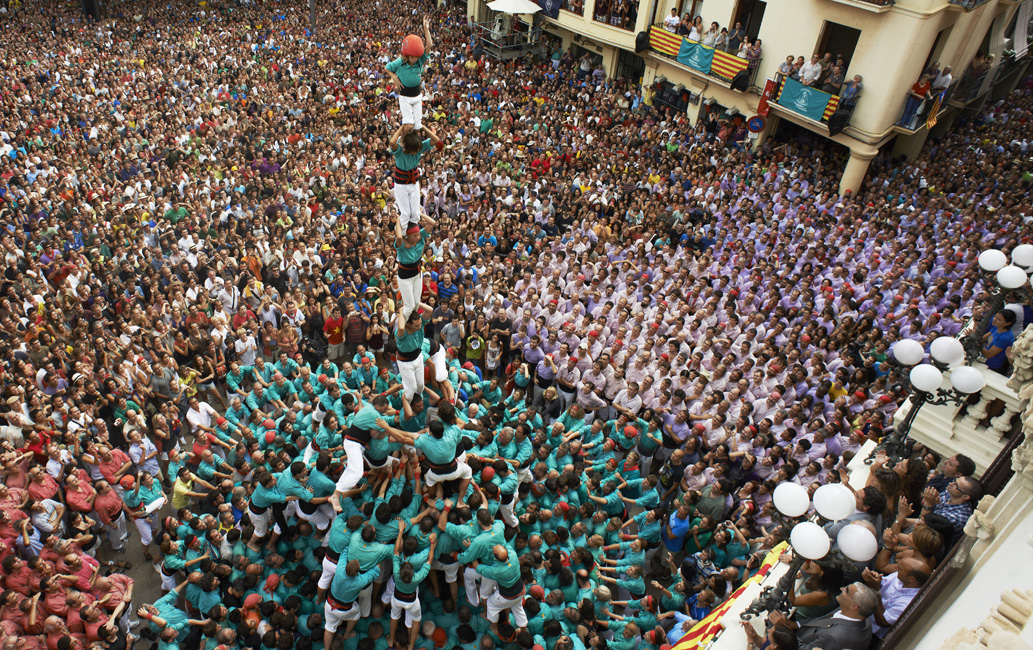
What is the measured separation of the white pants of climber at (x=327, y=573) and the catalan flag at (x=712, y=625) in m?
3.80

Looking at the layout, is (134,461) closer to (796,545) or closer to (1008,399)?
(796,545)

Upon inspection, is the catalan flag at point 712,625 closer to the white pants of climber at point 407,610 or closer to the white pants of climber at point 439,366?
the white pants of climber at point 407,610

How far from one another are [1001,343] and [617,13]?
66.2 feet

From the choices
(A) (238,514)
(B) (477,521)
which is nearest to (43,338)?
(A) (238,514)

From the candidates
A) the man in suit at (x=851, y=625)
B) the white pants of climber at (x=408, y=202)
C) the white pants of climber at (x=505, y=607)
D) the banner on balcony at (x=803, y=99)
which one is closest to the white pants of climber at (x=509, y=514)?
the white pants of climber at (x=505, y=607)

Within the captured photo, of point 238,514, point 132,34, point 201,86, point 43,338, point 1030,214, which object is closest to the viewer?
point 238,514

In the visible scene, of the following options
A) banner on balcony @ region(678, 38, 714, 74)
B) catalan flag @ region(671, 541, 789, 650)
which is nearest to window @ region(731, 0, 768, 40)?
banner on balcony @ region(678, 38, 714, 74)

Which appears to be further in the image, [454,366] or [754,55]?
[754,55]

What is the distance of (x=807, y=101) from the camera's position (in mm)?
17219

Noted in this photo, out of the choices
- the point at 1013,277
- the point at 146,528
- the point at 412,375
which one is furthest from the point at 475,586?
the point at 1013,277

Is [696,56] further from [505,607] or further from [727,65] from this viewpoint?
[505,607]

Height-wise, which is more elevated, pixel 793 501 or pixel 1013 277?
pixel 1013 277

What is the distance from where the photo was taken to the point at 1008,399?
6.37 metres

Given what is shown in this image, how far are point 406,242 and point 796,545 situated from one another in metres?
4.61
